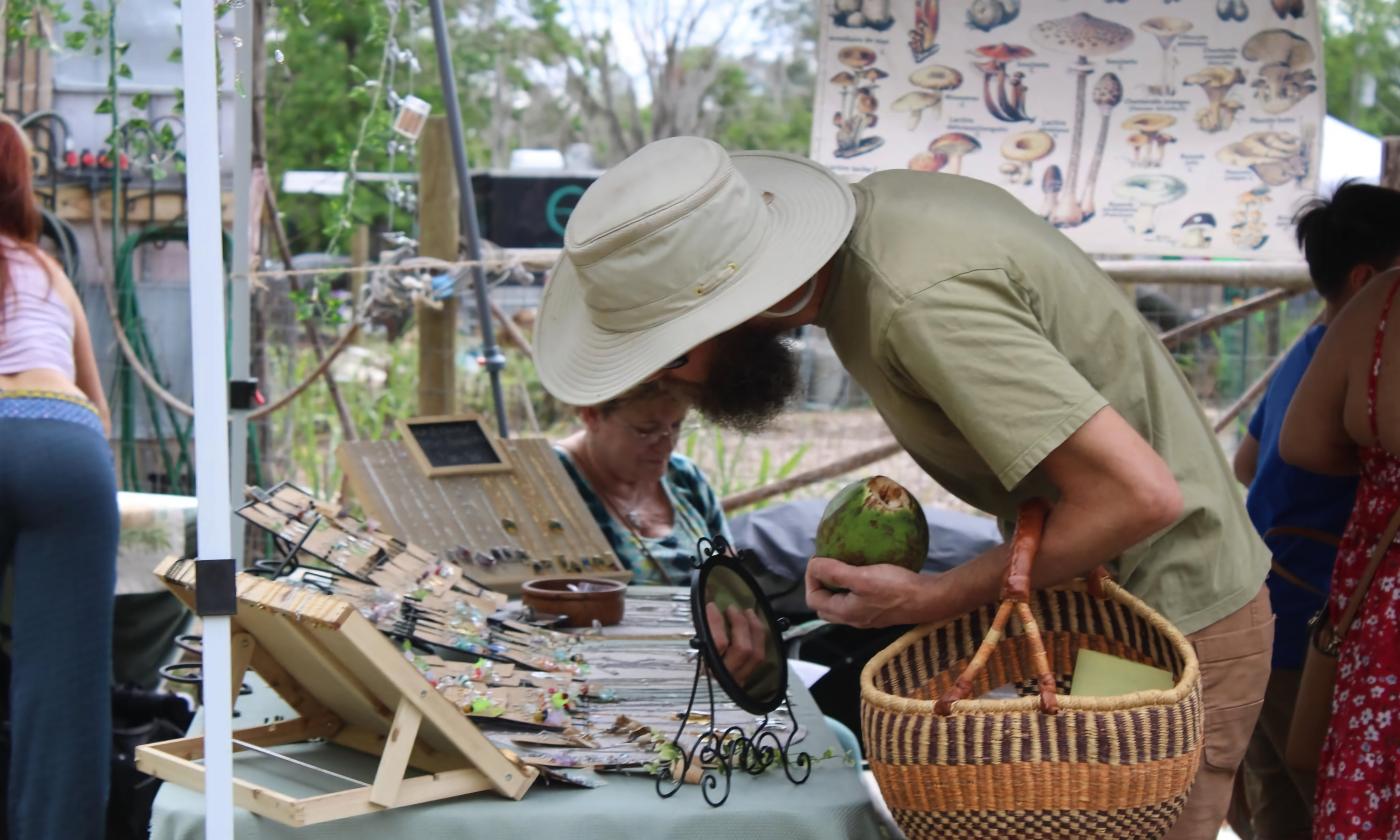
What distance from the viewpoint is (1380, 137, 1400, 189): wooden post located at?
3.84 metres

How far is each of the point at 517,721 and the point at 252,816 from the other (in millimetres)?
353

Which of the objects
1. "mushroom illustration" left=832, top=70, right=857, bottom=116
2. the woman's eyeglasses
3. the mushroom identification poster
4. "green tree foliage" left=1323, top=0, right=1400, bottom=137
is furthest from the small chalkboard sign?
"green tree foliage" left=1323, top=0, right=1400, bottom=137

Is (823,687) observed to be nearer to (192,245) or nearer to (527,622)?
(527,622)

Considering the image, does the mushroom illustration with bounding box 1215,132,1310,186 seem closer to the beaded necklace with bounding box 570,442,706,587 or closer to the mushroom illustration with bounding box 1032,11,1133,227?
the mushroom illustration with bounding box 1032,11,1133,227

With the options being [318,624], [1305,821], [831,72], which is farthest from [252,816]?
[1305,821]

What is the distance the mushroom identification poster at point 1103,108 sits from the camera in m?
3.12

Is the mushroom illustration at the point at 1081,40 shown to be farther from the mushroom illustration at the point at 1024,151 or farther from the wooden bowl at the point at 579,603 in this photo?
the wooden bowl at the point at 579,603

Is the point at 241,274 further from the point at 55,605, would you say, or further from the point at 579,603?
the point at 579,603

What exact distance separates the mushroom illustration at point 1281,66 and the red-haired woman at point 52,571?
8.62ft

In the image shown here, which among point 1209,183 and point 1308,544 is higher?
point 1209,183

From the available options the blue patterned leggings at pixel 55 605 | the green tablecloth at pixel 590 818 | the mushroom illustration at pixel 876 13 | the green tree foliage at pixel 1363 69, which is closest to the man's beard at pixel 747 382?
the green tablecloth at pixel 590 818

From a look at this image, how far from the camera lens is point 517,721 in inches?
74.9

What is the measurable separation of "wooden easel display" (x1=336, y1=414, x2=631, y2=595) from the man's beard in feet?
2.62

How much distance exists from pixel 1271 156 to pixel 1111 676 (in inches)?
79.3
